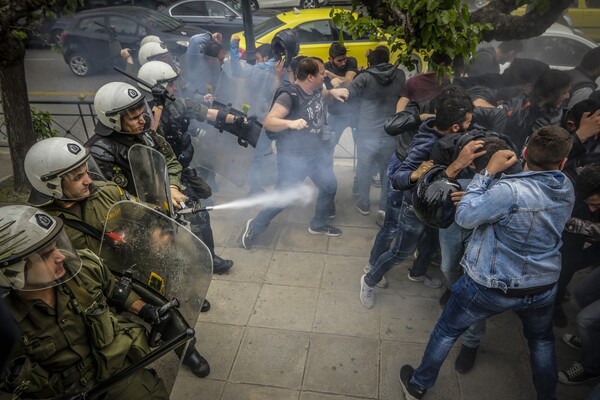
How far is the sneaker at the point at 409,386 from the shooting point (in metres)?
3.13

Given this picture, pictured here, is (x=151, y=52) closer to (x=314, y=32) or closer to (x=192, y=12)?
(x=314, y=32)

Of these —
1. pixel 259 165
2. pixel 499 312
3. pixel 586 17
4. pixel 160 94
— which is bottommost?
pixel 259 165

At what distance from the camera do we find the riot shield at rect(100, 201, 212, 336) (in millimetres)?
2531

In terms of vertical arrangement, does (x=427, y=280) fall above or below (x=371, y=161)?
below

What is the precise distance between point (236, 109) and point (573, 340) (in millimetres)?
4317

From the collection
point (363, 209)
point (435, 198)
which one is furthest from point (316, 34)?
point (435, 198)

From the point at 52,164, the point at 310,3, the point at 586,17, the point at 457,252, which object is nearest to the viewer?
the point at 52,164

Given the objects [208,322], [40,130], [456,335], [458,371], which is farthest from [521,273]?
[40,130]

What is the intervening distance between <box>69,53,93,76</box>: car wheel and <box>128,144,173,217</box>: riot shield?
1010cm

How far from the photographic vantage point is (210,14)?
12.7 m

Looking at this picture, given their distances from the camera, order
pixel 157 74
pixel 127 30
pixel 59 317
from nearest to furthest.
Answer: pixel 59 317, pixel 157 74, pixel 127 30

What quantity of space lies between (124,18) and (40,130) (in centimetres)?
599

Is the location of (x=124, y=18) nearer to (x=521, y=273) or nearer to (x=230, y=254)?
(x=230, y=254)

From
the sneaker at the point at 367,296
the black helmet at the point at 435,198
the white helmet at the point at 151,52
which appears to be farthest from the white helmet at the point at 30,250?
the white helmet at the point at 151,52
